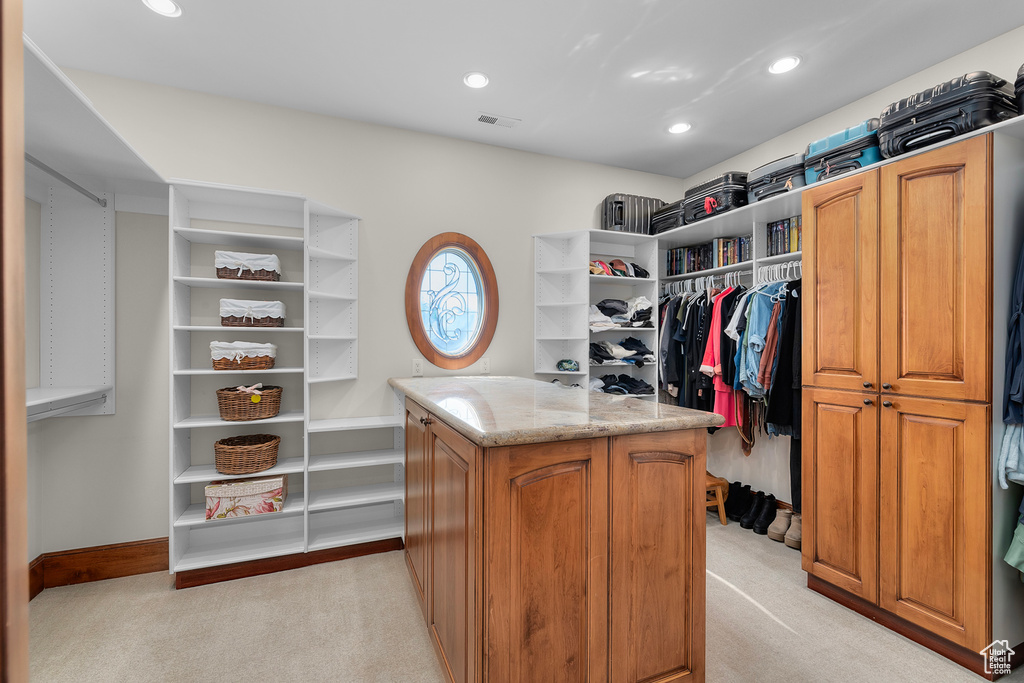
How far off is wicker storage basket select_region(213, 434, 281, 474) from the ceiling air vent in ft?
8.16

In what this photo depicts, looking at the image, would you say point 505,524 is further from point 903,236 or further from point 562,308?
point 562,308

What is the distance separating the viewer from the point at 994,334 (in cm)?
183

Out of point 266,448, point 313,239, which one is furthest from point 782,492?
point 313,239

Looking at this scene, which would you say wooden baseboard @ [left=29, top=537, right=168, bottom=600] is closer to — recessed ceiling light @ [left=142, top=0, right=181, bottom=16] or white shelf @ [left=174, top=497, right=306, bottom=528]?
white shelf @ [left=174, top=497, right=306, bottom=528]

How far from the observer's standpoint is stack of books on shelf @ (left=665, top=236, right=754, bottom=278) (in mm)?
3584

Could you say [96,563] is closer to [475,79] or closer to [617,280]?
[475,79]

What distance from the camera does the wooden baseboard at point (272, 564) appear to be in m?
2.55

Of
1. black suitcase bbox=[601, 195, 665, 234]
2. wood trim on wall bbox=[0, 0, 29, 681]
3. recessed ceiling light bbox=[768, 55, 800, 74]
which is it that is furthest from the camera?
black suitcase bbox=[601, 195, 665, 234]

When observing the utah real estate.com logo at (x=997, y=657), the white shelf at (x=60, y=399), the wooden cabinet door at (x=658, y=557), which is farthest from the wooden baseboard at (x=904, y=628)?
the white shelf at (x=60, y=399)

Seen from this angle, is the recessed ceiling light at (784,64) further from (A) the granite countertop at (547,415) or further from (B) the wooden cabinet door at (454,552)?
(B) the wooden cabinet door at (454,552)

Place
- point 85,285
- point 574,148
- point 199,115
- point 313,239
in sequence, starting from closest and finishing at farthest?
→ point 85,285 < point 199,115 < point 313,239 < point 574,148

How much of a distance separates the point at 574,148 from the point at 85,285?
333 cm

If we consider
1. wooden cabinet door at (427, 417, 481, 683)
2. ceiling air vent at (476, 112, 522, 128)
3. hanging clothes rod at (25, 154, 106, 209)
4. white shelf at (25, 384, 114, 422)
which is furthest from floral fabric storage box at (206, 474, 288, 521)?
ceiling air vent at (476, 112, 522, 128)

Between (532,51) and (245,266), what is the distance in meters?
2.00
